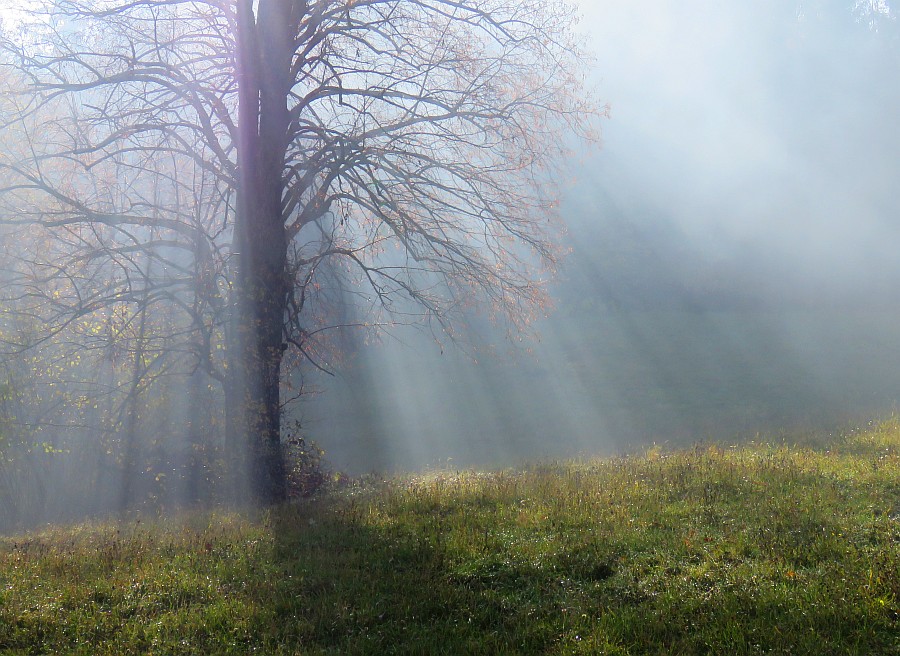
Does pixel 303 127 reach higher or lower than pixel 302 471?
higher

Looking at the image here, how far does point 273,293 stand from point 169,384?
933cm

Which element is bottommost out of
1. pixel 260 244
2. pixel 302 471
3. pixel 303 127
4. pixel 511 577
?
pixel 511 577

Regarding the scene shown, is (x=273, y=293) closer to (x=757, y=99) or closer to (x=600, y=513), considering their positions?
(x=600, y=513)

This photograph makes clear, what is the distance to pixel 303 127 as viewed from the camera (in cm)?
1130

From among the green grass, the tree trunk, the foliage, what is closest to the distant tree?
the tree trunk

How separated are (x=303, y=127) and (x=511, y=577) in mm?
8280

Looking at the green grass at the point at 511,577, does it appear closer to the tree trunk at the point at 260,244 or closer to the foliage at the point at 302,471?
the tree trunk at the point at 260,244

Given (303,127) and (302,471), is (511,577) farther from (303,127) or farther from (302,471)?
(303,127)

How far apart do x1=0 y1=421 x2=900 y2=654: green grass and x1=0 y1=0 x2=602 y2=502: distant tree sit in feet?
12.7

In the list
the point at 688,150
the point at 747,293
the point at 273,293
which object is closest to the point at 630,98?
the point at 688,150

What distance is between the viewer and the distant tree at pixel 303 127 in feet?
35.0

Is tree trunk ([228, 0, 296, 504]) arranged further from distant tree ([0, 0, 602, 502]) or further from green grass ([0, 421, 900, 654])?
green grass ([0, 421, 900, 654])

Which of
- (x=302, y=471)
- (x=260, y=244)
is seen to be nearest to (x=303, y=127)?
(x=260, y=244)

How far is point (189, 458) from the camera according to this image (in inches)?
647
